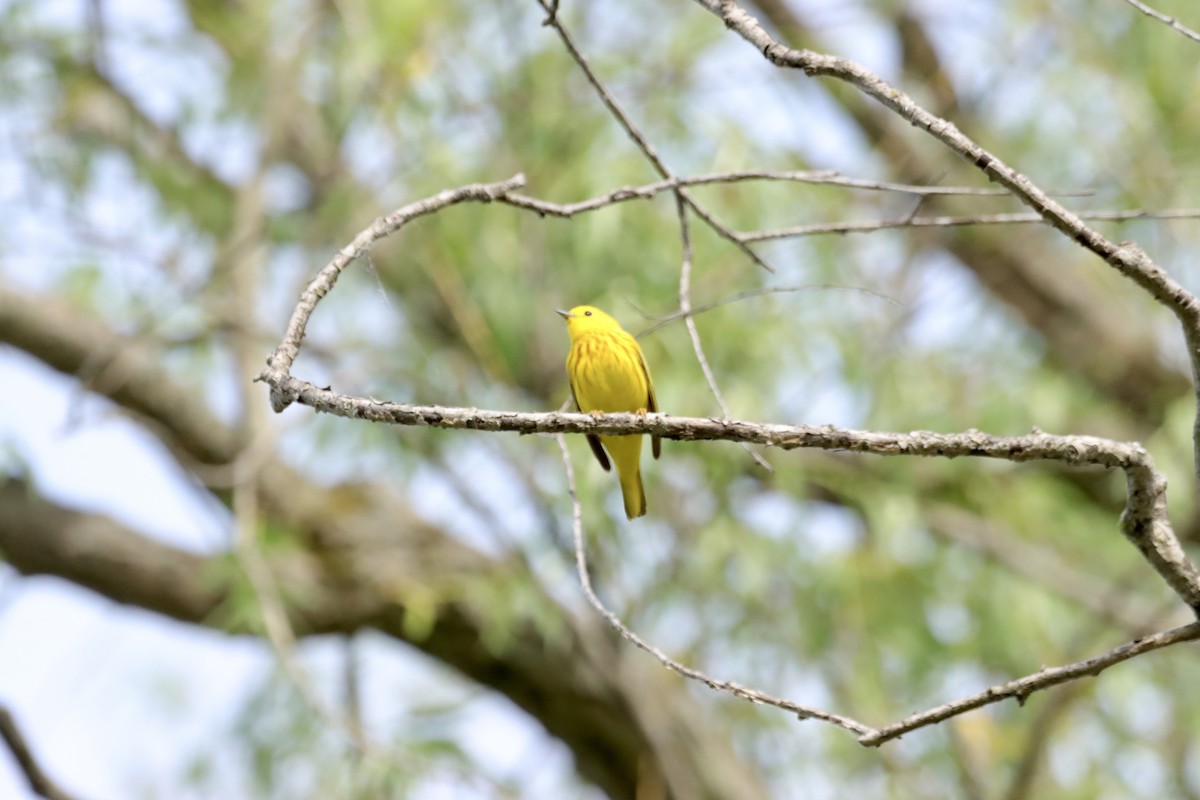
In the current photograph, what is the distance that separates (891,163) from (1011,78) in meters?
1.00

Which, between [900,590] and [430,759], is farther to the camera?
[900,590]

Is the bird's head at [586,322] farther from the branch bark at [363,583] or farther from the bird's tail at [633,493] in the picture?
the branch bark at [363,583]

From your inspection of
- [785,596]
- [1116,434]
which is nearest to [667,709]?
[785,596]

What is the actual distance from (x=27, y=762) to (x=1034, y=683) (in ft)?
9.87

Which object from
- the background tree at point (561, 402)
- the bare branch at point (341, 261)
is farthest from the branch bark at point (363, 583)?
the bare branch at point (341, 261)

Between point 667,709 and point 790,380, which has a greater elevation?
point 790,380

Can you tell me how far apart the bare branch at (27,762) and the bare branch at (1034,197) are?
2851 millimetres

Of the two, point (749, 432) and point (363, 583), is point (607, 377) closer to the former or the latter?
point (749, 432)

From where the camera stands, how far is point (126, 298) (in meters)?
7.05

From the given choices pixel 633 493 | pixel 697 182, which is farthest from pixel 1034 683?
pixel 633 493

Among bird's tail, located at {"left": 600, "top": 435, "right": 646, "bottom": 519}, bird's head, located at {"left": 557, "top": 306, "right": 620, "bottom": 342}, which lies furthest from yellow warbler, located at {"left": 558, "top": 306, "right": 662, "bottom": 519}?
bird's head, located at {"left": 557, "top": 306, "right": 620, "bottom": 342}

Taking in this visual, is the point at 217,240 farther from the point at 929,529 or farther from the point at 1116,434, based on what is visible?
the point at 1116,434

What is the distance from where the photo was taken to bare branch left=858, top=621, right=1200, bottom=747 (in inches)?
74.4

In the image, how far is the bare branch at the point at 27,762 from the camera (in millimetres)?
3676
